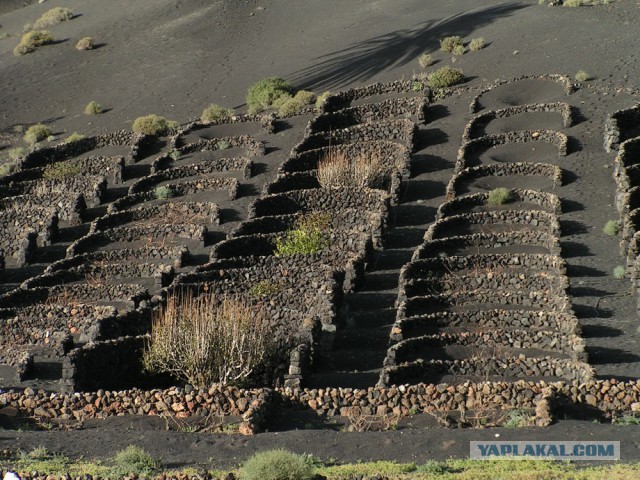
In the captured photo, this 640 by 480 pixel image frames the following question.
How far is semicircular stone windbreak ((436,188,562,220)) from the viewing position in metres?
53.7

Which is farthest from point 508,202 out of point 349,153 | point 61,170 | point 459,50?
point 61,170

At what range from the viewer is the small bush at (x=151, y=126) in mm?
74812

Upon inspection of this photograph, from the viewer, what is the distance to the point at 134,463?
92.7 feet

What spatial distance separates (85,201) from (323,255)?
20.8 m

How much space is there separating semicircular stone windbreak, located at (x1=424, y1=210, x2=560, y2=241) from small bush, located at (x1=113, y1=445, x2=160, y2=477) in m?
24.4

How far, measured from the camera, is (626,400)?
31172 millimetres

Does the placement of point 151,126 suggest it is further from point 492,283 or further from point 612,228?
point 492,283

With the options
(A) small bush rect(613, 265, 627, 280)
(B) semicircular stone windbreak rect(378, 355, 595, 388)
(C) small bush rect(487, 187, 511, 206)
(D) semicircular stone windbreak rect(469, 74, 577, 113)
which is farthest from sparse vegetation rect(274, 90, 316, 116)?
(B) semicircular stone windbreak rect(378, 355, 595, 388)

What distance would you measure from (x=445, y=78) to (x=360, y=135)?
28.9 ft

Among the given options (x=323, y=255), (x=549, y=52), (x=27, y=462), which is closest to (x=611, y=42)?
(x=549, y=52)

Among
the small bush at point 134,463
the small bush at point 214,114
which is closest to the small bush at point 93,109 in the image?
the small bush at point 214,114

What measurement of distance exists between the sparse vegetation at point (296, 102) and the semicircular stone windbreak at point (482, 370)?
3947 cm

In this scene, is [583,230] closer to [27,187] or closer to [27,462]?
[27,462]

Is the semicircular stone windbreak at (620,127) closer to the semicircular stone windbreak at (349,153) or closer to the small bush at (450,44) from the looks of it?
the semicircular stone windbreak at (349,153)
